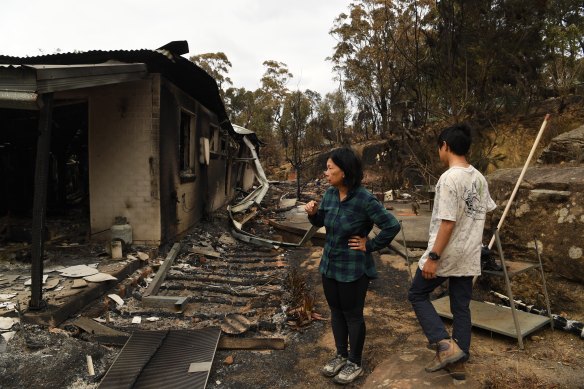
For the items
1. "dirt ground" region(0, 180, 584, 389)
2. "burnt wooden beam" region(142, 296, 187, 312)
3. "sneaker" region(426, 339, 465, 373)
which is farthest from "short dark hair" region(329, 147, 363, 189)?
"burnt wooden beam" region(142, 296, 187, 312)

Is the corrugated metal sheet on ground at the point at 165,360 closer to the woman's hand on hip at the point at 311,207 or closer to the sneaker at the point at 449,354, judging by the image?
Result: the woman's hand on hip at the point at 311,207

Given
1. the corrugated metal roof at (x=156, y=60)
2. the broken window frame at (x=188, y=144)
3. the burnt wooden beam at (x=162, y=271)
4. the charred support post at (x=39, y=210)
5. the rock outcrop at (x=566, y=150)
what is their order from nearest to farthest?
1. the charred support post at (x=39, y=210)
2. the rock outcrop at (x=566, y=150)
3. the burnt wooden beam at (x=162, y=271)
4. the corrugated metal roof at (x=156, y=60)
5. the broken window frame at (x=188, y=144)

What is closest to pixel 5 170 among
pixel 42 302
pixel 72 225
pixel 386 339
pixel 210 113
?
pixel 72 225

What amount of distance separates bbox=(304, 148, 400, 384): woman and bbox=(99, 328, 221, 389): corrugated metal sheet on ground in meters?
1.26

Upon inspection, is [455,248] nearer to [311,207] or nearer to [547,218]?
[311,207]

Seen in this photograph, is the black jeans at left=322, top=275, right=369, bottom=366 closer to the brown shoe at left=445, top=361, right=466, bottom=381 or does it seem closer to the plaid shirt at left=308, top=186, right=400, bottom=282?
the plaid shirt at left=308, top=186, right=400, bottom=282

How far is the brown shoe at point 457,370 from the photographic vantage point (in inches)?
101

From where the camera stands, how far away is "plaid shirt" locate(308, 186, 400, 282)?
2.67m

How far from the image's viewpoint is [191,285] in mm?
5965

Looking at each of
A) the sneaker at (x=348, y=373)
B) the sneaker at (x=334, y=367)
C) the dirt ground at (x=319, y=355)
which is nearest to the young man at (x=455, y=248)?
the dirt ground at (x=319, y=355)

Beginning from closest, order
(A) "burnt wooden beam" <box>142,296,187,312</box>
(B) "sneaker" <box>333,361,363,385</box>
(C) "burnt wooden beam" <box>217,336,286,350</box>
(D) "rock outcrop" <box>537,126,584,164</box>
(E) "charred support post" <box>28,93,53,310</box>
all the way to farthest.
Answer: (B) "sneaker" <box>333,361,363,385</box> → (C) "burnt wooden beam" <box>217,336,286,350</box> → (E) "charred support post" <box>28,93,53,310</box> → (D) "rock outcrop" <box>537,126,584,164</box> → (A) "burnt wooden beam" <box>142,296,187,312</box>

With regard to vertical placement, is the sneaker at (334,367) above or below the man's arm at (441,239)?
below

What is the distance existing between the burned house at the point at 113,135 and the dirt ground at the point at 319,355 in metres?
1.43

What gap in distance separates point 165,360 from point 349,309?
181 cm
